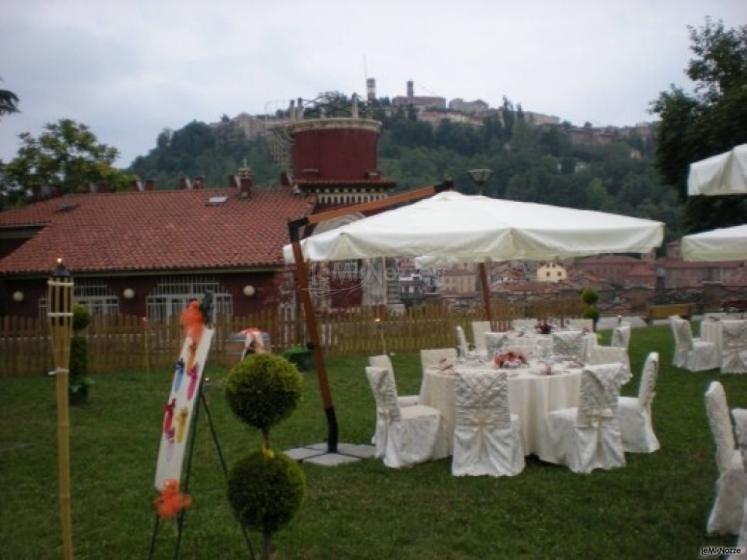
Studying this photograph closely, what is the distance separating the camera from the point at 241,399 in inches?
178

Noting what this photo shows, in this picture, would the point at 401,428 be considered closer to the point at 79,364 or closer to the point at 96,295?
the point at 79,364

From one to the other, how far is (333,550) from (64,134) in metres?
33.1

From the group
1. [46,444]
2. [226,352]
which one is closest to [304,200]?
[226,352]

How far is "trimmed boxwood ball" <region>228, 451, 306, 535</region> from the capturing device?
437 centimetres

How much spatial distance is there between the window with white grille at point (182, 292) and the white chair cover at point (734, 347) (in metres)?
14.2

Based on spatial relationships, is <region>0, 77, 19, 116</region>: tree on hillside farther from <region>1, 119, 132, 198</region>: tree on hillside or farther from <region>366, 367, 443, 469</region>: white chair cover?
<region>1, 119, 132, 198</region>: tree on hillside

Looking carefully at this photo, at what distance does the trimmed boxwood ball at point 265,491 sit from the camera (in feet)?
14.3

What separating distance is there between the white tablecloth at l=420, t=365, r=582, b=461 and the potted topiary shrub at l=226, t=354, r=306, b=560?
3376mm

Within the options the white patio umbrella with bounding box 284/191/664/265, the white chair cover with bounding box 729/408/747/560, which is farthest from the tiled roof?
the white chair cover with bounding box 729/408/747/560

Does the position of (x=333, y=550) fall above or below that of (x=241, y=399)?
below

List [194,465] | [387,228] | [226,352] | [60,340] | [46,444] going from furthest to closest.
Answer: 1. [226,352]
2. [46,444]
3. [194,465]
4. [387,228]
5. [60,340]

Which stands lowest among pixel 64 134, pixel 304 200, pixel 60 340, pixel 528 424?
pixel 528 424

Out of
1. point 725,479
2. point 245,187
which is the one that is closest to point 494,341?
point 725,479

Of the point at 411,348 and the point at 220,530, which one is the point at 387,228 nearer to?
the point at 220,530
